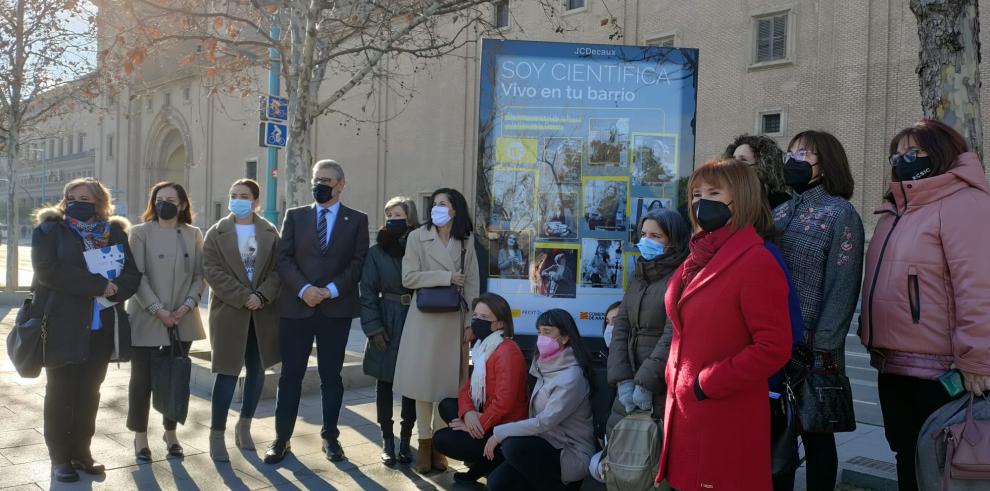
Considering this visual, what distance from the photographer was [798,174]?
3.85m

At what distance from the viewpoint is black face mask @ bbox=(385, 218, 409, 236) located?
230 inches

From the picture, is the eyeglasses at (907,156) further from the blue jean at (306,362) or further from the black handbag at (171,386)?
the black handbag at (171,386)

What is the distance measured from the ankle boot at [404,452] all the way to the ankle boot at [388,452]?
6 centimetres

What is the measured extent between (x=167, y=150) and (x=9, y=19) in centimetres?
2925

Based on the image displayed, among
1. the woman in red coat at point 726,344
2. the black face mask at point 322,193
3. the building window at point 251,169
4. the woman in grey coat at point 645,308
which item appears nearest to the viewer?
the woman in red coat at point 726,344

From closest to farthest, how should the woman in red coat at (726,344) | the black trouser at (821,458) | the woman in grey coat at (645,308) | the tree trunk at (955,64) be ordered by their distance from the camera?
1. the woman in red coat at (726,344)
2. the black trouser at (821,458)
3. the woman in grey coat at (645,308)
4. the tree trunk at (955,64)

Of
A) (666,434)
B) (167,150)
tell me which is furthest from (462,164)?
(666,434)

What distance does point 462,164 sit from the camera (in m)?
30.8

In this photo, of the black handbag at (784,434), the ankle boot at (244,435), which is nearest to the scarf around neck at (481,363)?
the ankle boot at (244,435)

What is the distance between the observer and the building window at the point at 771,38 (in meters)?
22.7

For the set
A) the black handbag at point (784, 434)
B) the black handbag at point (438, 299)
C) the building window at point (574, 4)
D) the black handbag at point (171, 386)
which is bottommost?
the black handbag at point (171, 386)

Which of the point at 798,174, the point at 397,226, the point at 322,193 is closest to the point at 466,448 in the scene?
the point at 397,226

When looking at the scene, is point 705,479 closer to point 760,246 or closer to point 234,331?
point 760,246

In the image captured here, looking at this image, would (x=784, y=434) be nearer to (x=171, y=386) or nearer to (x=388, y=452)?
(x=388, y=452)
